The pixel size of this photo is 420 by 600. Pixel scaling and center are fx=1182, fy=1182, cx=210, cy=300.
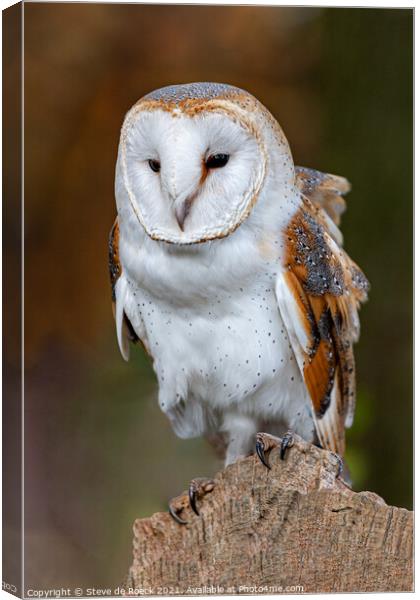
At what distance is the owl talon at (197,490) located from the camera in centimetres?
289

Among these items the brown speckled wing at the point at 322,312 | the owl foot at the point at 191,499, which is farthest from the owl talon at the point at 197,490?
the brown speckled wing at the point at 322,312

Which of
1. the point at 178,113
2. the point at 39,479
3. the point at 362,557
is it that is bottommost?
the point at 362,557

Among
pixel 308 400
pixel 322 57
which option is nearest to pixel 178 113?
pixel 322 57

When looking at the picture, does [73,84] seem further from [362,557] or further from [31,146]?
[362,557]

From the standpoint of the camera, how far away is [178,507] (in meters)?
2.91

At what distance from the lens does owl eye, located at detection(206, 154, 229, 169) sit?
2.69m

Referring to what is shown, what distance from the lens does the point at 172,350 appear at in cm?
295

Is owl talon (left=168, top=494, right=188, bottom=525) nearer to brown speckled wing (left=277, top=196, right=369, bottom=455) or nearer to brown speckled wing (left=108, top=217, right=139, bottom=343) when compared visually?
brown speckled wing (left=277, top=196, right=369, bottom=455)

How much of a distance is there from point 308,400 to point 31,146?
3.07 feet

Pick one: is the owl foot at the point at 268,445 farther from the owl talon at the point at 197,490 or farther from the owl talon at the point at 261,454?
the owl talon at the point at 197,490

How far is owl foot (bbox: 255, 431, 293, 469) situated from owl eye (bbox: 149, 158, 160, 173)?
0.67 meters

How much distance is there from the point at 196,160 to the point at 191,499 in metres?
0.84

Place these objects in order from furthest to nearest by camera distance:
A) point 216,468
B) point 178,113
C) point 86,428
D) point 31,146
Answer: point 216,468 → point 86,428 → point 31,146 → point 178,113

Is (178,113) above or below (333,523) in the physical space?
above
